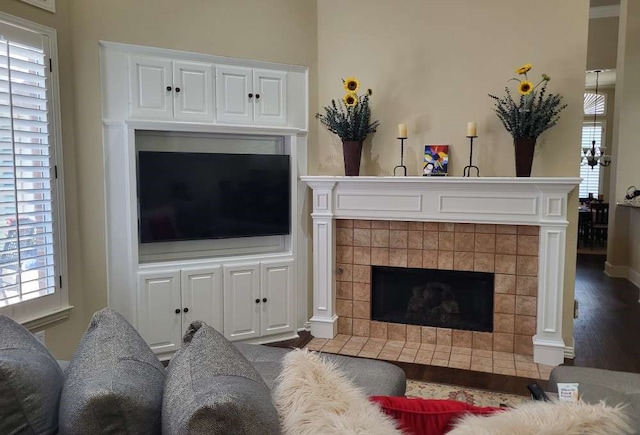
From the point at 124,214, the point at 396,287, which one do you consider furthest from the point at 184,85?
the point at 396,287

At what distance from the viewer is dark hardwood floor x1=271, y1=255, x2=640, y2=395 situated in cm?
359

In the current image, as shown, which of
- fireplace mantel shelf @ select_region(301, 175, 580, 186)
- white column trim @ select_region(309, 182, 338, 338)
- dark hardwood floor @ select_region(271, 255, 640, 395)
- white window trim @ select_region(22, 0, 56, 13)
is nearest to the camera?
white window trim @ select_region(22, 0, 56, 13)

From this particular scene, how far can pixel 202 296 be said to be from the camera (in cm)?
406

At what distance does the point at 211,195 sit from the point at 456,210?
205 centimetres

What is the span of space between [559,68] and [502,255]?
5.08ft

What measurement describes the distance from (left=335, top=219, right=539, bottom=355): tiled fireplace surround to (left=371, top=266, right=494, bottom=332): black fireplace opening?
70 millimetres

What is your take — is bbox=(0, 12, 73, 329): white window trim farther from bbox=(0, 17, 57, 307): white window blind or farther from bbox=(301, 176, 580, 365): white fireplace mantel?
bbox=(301, 176, 580, 365): white fireplace mantel

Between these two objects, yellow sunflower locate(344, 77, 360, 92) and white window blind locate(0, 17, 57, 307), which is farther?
yellow sunflower locate(344, 77, 360, 92)

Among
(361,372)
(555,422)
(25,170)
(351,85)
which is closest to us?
(555,422)

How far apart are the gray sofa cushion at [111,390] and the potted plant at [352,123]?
2.98 metres

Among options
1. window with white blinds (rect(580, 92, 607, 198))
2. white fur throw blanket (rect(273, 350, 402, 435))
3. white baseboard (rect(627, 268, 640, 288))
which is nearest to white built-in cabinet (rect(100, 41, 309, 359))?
white fur throw blanket (rect(273, 350, 402, 435))

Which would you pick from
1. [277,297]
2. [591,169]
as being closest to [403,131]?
[277,297]

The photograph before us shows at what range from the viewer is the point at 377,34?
4.32 m

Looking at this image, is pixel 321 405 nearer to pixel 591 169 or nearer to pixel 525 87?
pixel 525 87
